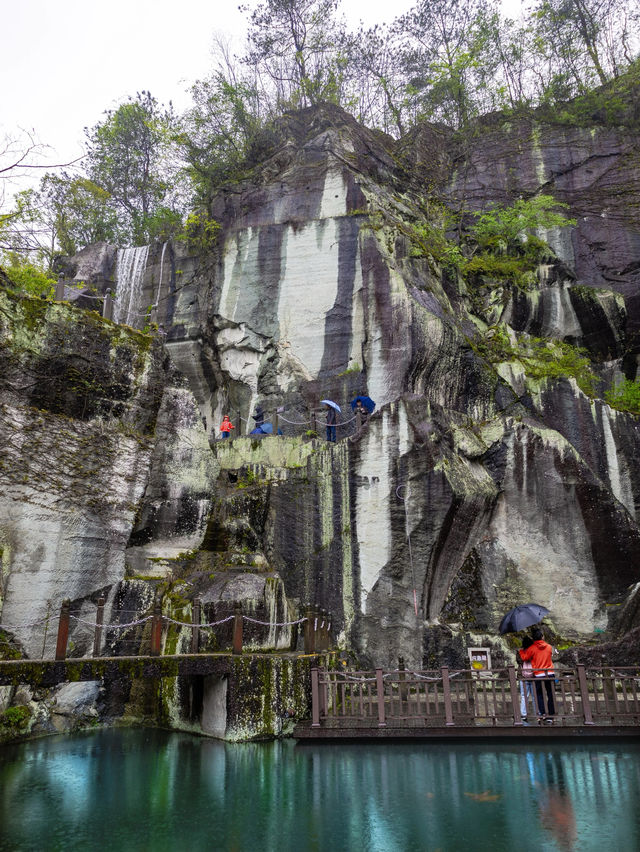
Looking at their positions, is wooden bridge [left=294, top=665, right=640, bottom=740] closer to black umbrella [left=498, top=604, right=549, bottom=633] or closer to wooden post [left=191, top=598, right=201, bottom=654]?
black umbrella [left=498, top=604, right=549, bottom=633]

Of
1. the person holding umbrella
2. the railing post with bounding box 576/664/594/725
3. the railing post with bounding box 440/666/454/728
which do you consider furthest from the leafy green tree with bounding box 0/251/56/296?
the railing post with bounding box 576/664/594/725

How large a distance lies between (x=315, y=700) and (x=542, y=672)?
3.72 meters

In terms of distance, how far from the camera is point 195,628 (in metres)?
11.7

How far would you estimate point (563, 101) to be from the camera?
26375 mm

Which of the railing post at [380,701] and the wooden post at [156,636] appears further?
the wooden post at [156,636]

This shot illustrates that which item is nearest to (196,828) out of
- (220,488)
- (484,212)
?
(220,488)

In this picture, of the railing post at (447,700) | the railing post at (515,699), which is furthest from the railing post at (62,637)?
the railing post at (515,699)

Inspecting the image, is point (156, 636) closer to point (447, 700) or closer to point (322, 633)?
point (322, 633)

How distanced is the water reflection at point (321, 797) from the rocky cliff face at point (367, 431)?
3.51m

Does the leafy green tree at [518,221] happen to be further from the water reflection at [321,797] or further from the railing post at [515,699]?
the water reflection at [321,797]

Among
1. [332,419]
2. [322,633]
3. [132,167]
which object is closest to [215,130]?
[132,167]

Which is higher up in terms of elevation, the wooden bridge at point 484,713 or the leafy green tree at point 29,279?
the leafy green tree at point 29,279

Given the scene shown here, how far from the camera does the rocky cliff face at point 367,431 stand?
565 inches

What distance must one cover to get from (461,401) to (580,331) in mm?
5824
